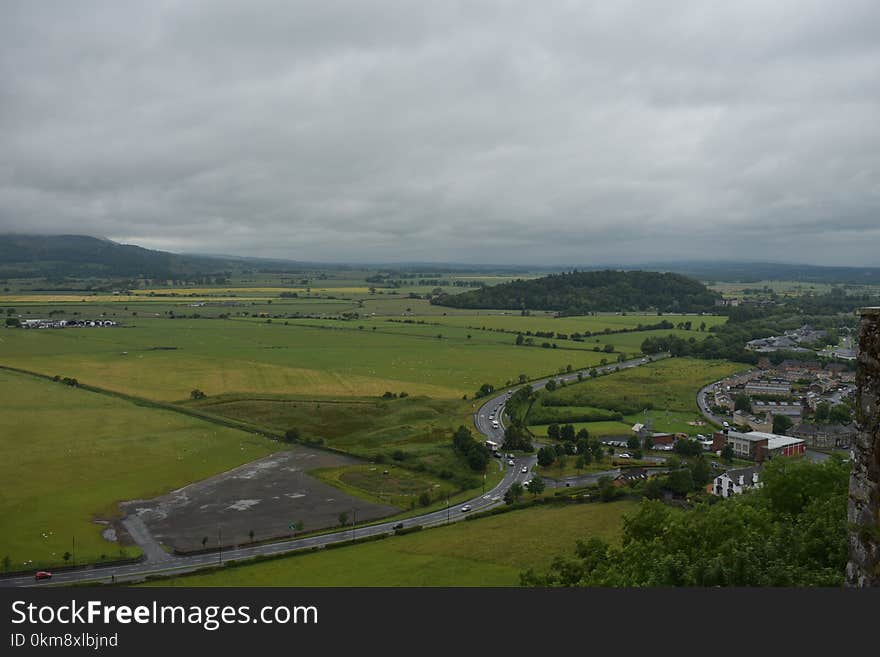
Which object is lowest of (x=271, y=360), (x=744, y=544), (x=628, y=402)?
(x=628, y=402)

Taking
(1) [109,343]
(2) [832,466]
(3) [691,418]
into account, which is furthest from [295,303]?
(2) [832,466]

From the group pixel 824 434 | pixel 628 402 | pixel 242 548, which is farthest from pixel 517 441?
pixel 824 434

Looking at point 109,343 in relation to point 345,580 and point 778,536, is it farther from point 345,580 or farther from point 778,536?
point 778,536

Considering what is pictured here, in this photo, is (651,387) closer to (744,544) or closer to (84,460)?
(84,460)

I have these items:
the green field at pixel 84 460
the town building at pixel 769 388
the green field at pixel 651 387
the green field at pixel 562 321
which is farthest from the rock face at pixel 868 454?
the green field at pixel 562 321

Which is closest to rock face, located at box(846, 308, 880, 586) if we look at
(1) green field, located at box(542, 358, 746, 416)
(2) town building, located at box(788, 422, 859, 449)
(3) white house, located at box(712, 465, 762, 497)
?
(3) white house, located at box(712, 465, 762, 497)

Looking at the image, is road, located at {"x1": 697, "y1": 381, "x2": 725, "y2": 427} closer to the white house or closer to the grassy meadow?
the grassy meadow
